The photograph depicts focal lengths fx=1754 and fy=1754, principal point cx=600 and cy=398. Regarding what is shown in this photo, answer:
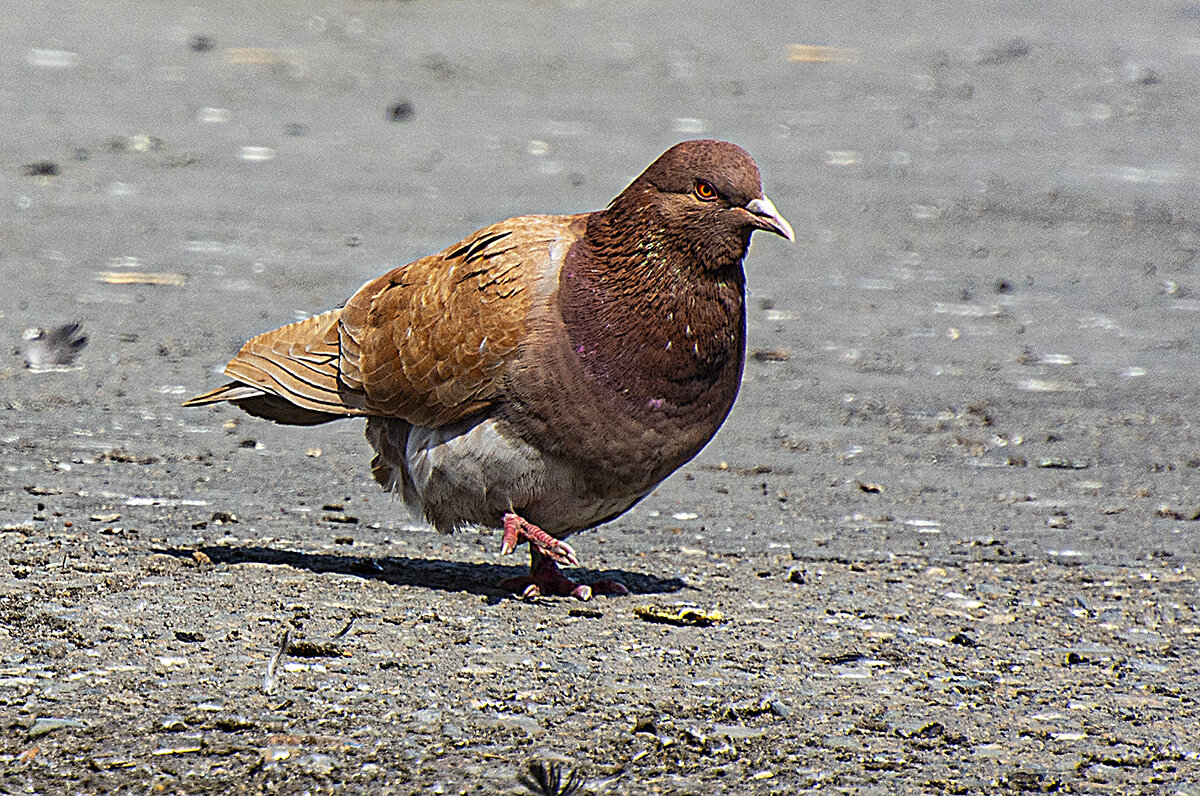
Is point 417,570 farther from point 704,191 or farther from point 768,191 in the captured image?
point 768,191

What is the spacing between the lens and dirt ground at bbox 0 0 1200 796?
13.3 ft

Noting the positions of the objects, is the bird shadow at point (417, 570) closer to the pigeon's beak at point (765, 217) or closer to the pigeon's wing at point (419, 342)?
the pigeon's wing at point (419, 342)

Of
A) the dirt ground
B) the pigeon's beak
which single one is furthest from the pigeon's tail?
the pigeon's beak

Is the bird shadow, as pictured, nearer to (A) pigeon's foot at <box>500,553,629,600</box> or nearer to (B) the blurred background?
(A) pigeon's foot at <box>500,553,629,600</box>

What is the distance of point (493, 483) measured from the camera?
4.86 m

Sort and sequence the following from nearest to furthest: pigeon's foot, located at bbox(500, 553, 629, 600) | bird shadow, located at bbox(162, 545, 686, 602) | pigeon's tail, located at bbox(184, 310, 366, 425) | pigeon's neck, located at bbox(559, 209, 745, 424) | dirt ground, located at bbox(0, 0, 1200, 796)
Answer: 1. dirt ground, located at bbox(0, 0, 1200, 796)
2. pigeon's neck, located at bbox(559, 209, 745, 424)
3. pigeon's foot, located at bbox(500, 553, 629, 600)
4. bird shadow, located at bbox(162, 545, 686, 602)
5. pigeon's tail, located at bbox(184, 310, 366, 425)

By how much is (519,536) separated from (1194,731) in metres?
1.83

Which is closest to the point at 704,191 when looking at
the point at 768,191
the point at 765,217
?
the point at 765,217

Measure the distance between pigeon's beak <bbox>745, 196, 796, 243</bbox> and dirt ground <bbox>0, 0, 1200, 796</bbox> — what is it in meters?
1.10

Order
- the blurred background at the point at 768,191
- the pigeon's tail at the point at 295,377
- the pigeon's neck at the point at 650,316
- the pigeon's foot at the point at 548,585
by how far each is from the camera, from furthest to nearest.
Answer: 1. the blurred background at the point at 768,191
2. the pigeon's tail at the point at 295,377
3. the pigeon's foot at the point at 548,585
4. the pigeon's neck at the point at 650,316

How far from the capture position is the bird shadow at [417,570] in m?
5.17

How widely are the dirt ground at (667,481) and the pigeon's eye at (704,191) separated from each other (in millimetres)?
1169

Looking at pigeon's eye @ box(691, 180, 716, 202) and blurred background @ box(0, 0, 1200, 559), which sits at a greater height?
pigeon's eye @ box(691, 180, 716, 202)

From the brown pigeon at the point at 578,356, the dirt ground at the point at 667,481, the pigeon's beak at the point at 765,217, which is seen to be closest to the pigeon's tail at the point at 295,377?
the brown pigeon at the point at 578,356
